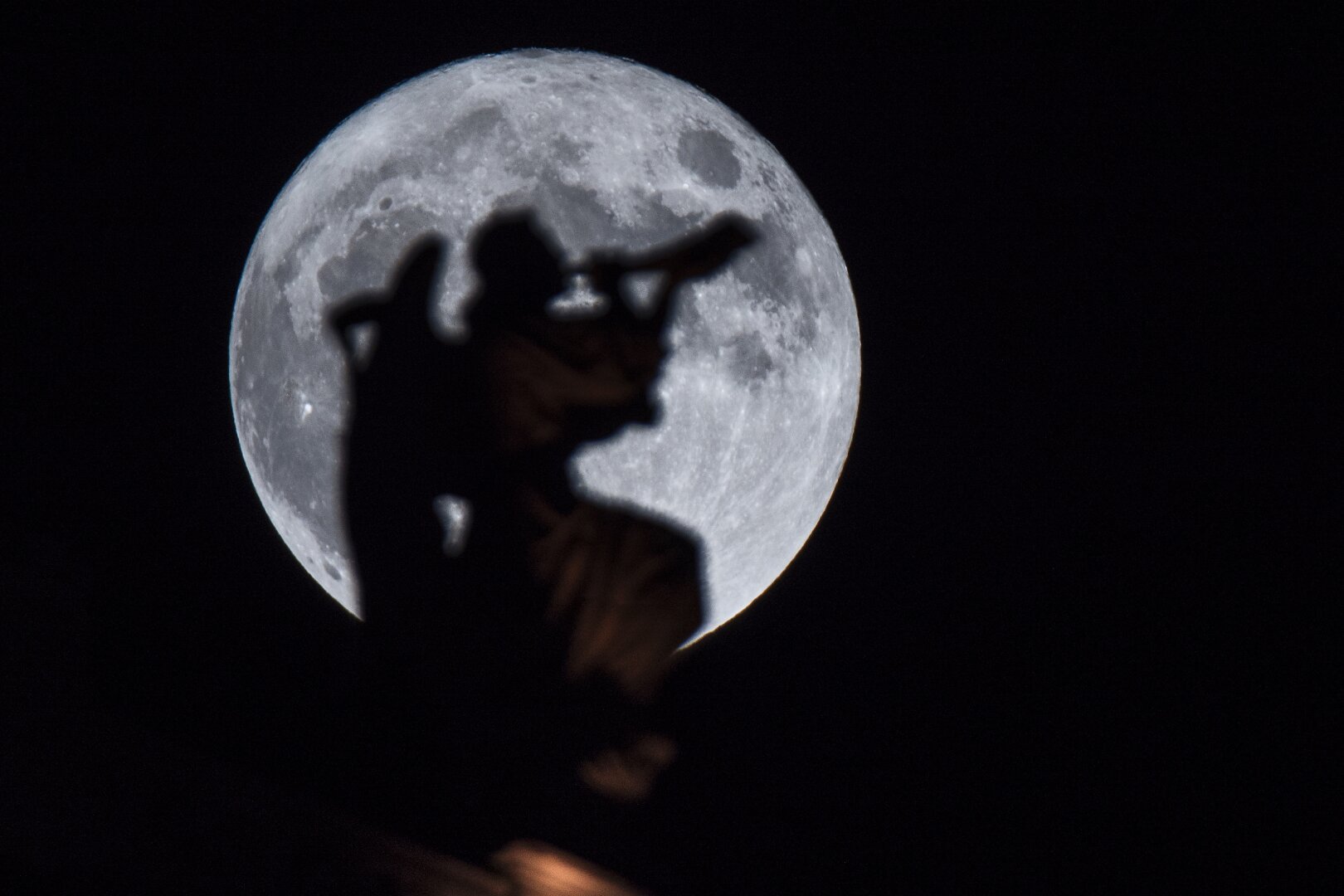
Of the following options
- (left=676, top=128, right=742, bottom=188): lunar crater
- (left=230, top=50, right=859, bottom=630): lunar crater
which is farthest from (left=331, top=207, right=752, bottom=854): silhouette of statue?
(left=676, top=128, right=742, bottom=188): lunar crater

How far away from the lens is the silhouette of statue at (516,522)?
6.94 feet

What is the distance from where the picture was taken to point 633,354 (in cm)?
218

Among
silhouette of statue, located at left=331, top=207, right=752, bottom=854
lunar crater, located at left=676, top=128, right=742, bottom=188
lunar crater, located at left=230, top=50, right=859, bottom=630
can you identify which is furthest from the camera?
lunar crater, located at left=676, top=128, right=742, bottom=188

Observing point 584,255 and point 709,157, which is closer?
point 584,255

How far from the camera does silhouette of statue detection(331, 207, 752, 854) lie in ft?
6.94

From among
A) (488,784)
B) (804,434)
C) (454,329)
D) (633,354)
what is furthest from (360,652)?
(804,434)

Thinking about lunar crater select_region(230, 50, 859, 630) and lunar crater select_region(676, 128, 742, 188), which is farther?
lunar crater select_region(676, 128, 742, 188)

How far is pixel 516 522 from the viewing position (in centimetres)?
214

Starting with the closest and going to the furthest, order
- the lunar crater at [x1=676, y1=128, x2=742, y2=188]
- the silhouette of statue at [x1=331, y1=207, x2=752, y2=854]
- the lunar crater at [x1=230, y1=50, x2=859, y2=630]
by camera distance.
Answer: the silhouette of statue at [x1=331, y1=207, x2=752, y2=854]
the lunar crater at [x1=230, y1=50, x2=859, y2=630]
the lunar crater at [x1=676, y1=128, x2=742, y2=188]

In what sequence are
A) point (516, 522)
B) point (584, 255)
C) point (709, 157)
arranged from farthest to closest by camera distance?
point (709, 157), point (584, 255), point (516, 522)

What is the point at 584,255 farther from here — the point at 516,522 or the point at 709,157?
the point at 516,522

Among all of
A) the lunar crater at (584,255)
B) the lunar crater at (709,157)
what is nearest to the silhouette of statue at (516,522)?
the lunar crater at (584,255)

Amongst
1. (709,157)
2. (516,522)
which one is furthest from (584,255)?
(516,522)

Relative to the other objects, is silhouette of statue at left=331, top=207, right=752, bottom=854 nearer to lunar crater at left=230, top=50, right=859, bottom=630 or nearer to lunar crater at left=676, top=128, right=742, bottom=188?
lunar crater at left=230, top=50, right=859, bottom=630
